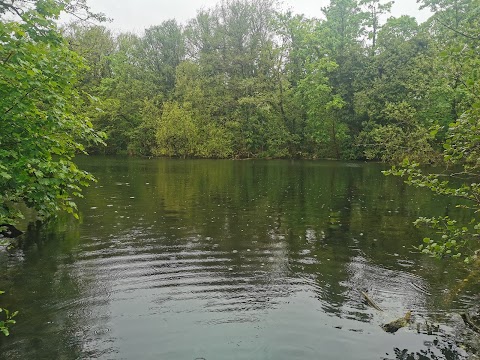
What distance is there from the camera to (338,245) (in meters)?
13.7

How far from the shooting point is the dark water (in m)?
7.02

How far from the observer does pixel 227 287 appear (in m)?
9.70

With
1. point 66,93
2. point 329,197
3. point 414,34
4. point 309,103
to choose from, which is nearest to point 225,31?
point 309,103

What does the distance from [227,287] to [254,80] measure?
5640 cm

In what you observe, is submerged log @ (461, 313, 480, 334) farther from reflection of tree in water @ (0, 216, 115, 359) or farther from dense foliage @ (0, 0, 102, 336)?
dense foliage @ (0, 0, 102, 336)

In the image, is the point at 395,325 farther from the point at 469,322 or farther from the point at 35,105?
the point at 35,105

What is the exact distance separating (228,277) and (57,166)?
199 inches

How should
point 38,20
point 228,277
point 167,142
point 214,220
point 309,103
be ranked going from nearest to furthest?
point 38,20, point 228,277, point 214,220, point 309,103, point 167,142

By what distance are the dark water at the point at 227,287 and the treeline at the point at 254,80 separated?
41.4 meters

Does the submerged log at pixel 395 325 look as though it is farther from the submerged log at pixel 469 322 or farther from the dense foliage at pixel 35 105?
the dense foliage at pixel 35 105

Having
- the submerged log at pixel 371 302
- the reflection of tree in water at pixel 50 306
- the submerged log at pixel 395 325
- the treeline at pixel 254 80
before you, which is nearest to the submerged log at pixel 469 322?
the submerged log at pixel 395 325

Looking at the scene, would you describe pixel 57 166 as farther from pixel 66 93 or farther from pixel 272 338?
pixel 272 338

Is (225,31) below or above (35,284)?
above

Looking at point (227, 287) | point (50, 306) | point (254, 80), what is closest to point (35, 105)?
point (50, 306)
